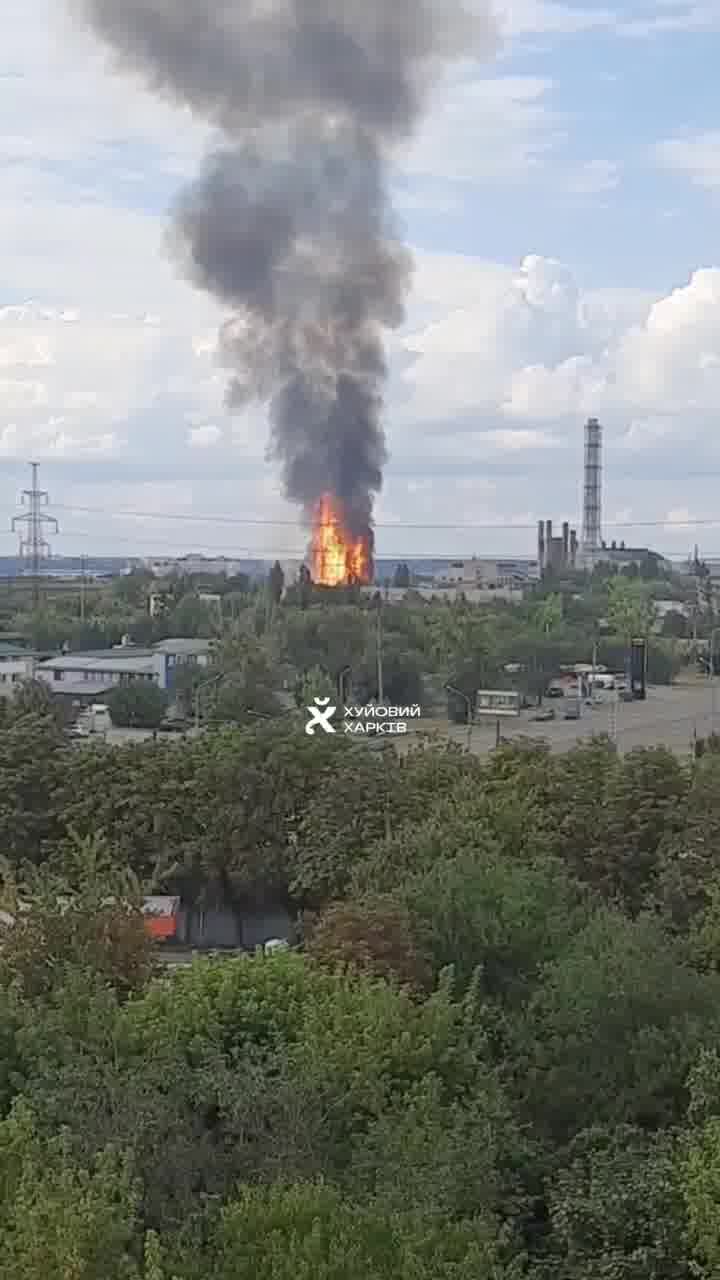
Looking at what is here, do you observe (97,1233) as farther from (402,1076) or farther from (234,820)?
(234,820)

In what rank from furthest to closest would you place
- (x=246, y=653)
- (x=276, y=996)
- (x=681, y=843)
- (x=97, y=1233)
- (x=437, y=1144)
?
(x=246, y=653) < (x=681, y=843) < (x=276, y=996) < (x=437, y=1144) < (x=97, y=1233)

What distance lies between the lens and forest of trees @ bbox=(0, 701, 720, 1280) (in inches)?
276

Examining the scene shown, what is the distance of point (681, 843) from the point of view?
1648cm

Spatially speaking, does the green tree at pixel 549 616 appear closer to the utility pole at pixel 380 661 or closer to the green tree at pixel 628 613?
the green tree at pixel 628 613

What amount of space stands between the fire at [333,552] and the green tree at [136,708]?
63.5 feet

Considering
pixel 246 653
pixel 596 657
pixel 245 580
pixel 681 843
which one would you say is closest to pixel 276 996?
pixel 681 843

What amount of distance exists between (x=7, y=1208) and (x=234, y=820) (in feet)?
35.6

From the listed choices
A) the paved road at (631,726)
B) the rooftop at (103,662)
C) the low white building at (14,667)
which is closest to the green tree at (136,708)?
the low white building at (14,667)

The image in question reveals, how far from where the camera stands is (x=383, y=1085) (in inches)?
352

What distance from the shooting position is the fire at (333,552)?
54906 millimetres

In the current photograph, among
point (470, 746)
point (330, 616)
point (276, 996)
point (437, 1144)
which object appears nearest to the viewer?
point (437, 1144)

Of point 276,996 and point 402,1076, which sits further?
point 276,996

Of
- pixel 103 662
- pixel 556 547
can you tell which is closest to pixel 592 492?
pixel 556 547

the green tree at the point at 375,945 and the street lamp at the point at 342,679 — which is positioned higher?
the green tree at the point at 375,945
